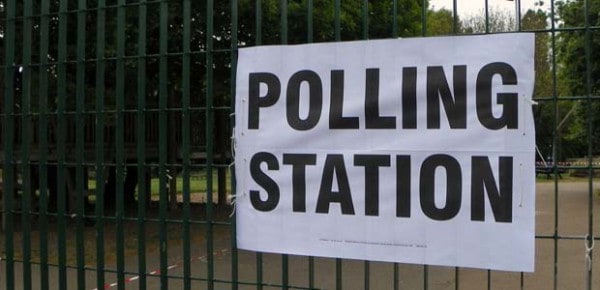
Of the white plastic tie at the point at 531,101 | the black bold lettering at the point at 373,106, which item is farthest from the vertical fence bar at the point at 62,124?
the white plastic tie at the point at 531,101

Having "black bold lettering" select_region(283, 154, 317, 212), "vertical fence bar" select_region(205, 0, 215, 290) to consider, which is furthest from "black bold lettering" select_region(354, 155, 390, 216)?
"vertical fence bar" select_region(205, 0, 215, 290)

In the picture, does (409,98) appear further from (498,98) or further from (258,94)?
(258,94)

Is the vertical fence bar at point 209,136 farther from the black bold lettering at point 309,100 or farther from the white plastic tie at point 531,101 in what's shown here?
the white plastic tie at point 531,101

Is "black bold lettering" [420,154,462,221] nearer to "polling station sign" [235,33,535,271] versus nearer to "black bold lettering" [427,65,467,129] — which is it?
"polling station sign" [235,33,535,271]

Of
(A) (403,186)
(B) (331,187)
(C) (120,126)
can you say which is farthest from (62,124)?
(A) (403,186)

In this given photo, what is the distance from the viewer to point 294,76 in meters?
3.53

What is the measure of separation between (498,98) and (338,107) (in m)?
0.79

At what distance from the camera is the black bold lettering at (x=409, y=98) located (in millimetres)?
3266

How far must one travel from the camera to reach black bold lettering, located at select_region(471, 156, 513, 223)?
3102mm

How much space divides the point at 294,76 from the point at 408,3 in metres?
7.47

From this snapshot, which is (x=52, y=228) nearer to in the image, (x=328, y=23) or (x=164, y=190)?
(x=328, y=23)

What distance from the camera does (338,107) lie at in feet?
11.1

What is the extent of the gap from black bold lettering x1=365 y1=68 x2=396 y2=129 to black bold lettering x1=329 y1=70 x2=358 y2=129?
0.08 m

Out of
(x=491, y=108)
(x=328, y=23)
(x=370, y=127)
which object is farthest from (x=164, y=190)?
(x=328, y=23)
